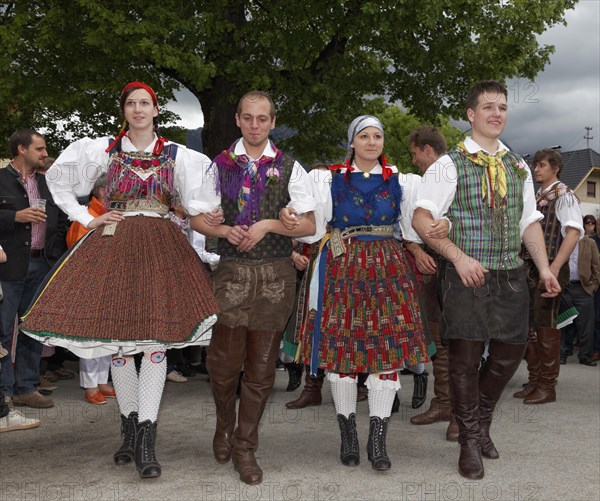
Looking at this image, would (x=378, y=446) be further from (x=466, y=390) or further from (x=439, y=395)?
(x=439, y=395)

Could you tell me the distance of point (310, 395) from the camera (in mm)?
6203

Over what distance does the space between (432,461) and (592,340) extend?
6.32 meters

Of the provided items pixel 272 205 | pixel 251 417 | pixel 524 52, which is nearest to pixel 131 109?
pixel 272 205

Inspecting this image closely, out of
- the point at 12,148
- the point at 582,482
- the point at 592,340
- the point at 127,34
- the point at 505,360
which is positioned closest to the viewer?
the point at 582,482

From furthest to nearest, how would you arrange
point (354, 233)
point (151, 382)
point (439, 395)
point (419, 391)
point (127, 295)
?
1. point (419, 391)
2. point (439, 395)
3. point (354, 233)
4. point (151, 382)
5. point (127, 295)

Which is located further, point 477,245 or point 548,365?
point 548,365

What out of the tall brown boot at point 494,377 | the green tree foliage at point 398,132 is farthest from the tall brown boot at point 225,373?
the green tree foliage at point 398,132

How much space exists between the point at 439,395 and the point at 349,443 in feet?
4.80

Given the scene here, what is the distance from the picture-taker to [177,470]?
4.18 metres

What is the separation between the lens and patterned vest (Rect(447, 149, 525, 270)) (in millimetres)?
4215

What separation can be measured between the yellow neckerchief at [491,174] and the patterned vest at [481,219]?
27 mm

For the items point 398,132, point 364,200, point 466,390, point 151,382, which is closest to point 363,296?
point 364,200

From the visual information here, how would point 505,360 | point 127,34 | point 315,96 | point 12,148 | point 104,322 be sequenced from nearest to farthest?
point 104,322 → point 505,360 → point 12,148 → point 127,34 → point 315,96

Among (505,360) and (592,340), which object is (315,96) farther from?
(505,360)
